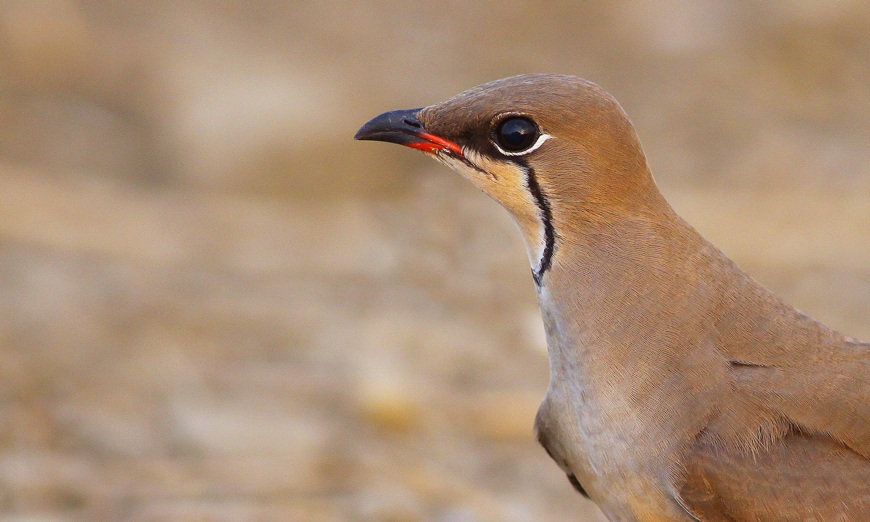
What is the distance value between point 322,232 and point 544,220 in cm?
487

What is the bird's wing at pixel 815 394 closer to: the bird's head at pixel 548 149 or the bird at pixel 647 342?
the bird at pixel 647 342

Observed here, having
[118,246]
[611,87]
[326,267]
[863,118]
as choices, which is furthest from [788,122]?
[118,246]

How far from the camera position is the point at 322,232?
8094mm

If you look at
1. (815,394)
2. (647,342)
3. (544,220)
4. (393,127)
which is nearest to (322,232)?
(393,127)

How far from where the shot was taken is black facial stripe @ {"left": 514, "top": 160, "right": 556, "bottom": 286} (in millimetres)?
3316

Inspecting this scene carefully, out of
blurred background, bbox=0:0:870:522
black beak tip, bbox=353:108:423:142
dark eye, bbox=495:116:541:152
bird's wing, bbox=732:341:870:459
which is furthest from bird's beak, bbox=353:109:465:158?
blurred background, bbox=0:0:870:522

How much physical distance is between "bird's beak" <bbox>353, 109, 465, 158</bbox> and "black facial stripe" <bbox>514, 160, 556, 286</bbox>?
20 centimetres

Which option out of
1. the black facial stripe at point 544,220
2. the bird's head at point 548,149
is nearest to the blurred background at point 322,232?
the black facial stripe at point 544,220

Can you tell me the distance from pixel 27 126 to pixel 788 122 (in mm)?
5923

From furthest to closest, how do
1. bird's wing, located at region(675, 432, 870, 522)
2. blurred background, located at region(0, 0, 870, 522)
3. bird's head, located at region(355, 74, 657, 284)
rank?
1. blurred background, located at region(0, 0, 870, 522)
2. bird's head, located at region(355, 74, 657, 284)
3. bird's wing, located at region(675, 432, 870, 522)

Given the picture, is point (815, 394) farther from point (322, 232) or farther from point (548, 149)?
point (322, 232)

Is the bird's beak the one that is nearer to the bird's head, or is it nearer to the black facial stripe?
the bird's head

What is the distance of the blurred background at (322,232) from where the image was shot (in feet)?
19.7

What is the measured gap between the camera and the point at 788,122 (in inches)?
383
